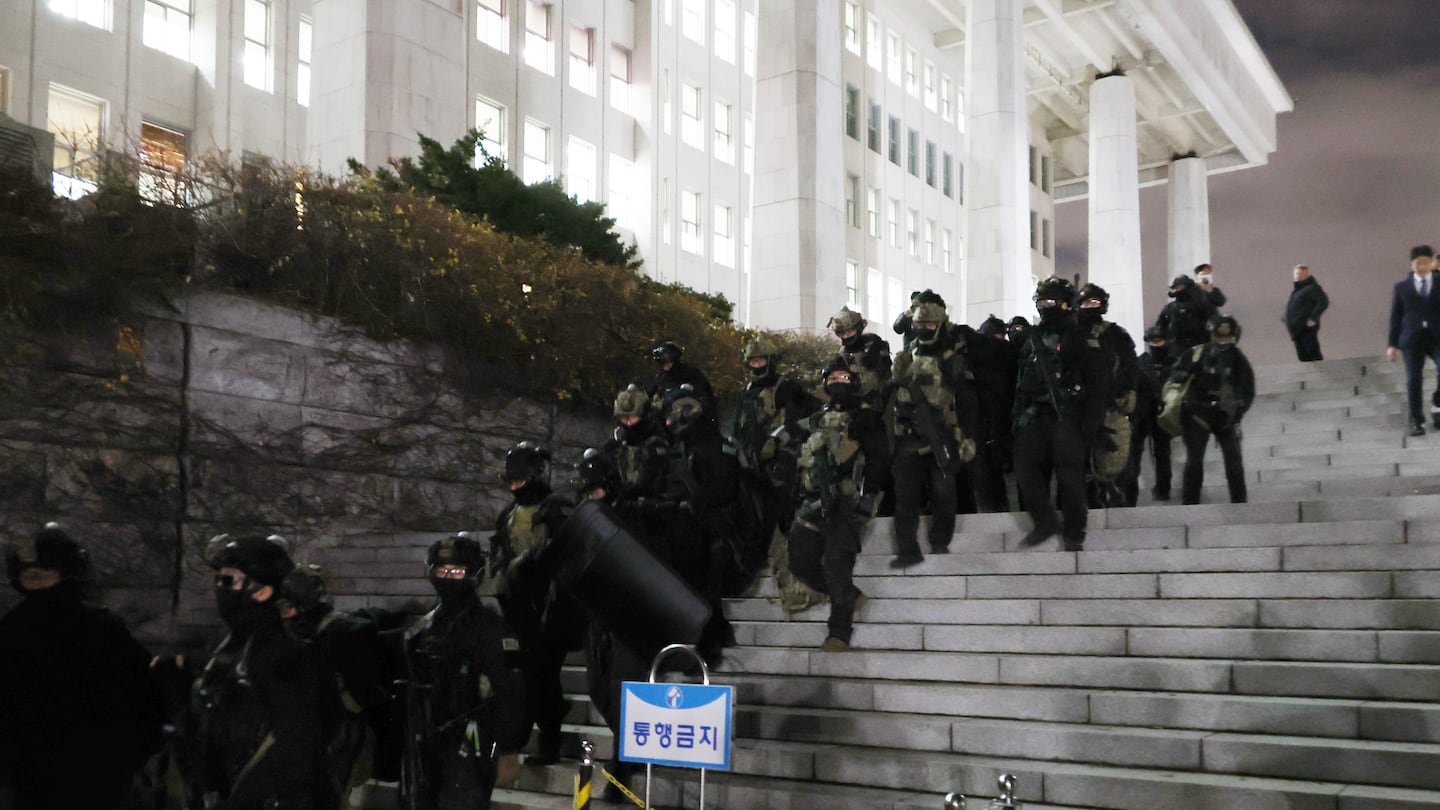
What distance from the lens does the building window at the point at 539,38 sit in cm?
3130

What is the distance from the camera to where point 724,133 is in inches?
1464

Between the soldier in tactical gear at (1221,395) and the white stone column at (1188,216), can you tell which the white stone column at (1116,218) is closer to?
the white stone column at (1188,216)

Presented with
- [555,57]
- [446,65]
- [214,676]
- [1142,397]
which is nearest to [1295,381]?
[1142,397]

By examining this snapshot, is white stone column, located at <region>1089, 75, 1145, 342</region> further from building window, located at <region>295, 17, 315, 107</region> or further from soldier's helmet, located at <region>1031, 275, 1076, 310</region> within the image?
soldier's helmet, located at <region>1031, 275, 1076, 310</region>

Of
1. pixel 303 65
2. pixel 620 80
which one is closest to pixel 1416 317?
pixel 303 65

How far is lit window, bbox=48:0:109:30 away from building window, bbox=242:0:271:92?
3.05m

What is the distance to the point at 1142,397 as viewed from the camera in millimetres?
12297

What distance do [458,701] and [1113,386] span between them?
21.5 ft

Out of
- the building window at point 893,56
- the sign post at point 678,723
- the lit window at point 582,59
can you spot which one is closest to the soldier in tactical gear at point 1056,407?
the sign post at point 678,723

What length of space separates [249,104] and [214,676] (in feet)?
78.9

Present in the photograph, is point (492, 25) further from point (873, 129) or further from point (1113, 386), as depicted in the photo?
point (1113, 386)

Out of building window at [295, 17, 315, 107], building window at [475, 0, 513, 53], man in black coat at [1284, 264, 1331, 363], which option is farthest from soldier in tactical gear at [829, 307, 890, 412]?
building window at [475, 0, 513, 53]

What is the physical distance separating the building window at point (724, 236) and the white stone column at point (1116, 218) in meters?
9.71

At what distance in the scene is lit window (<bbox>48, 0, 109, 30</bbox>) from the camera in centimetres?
2400
